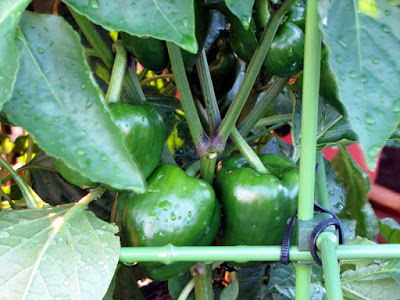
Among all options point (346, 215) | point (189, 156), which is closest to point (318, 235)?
point (189, 156)

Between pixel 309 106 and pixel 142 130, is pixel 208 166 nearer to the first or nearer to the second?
pixel 142 130

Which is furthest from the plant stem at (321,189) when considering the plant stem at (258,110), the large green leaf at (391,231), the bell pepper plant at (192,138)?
the large green leaf at (391,231)

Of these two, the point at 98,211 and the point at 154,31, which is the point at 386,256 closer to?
the point at 154,31

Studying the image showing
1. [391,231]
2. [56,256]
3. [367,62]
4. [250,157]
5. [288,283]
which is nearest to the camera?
[367,62]

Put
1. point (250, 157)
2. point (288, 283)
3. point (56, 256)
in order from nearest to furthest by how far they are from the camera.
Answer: point (56, 256), point (250, 157), point (288, 283)

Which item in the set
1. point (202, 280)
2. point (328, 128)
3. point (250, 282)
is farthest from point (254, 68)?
point (250, 282)

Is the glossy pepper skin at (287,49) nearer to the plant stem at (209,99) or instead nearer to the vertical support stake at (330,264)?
the plant stem at (209,99)

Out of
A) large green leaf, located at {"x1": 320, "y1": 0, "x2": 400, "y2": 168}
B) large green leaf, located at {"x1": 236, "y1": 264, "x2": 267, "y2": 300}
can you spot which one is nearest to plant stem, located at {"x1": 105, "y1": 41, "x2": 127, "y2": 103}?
large green leaf, located at {"x1": 320, "y1": 0, "x2": 400, "y2": 168}
